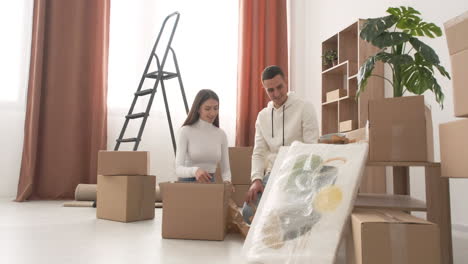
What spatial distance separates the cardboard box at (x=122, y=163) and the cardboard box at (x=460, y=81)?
1.83m

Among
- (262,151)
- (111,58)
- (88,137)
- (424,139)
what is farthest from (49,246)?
(111,58)

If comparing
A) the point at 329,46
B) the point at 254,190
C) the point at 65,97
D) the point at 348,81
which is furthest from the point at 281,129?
the point at 65,97

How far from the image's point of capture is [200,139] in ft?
6.90

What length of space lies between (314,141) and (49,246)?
50.4 inches

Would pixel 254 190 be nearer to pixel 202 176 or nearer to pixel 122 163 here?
pixel 202 176

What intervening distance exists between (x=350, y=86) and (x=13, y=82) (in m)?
3.10

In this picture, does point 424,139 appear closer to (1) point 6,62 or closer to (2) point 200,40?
(2) point 200,40

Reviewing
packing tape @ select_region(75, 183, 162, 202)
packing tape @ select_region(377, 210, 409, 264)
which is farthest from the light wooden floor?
packing tape @ select_region(75, 183, 162, 202)

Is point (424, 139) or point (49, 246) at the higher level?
Answer: point (424, 139)

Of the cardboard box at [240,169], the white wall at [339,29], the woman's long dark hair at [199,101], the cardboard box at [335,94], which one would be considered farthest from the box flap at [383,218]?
the cardboard box at [335,94]

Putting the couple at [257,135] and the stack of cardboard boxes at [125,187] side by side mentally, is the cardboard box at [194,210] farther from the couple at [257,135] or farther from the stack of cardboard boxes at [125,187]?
the stack of cardboard boxes at [125,187]

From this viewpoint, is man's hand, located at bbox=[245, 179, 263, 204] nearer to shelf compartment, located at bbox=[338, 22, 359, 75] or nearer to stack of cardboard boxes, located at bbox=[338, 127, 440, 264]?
stack of cardboard boxes, located at bbox=[338, 127, 440, 264]

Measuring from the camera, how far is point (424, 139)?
157 centimetres

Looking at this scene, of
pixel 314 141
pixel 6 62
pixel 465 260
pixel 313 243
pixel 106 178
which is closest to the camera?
pixel 313 243
